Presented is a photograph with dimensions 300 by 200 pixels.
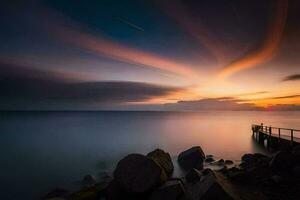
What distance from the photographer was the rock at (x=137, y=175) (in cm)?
1237

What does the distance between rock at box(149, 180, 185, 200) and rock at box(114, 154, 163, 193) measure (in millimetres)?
499

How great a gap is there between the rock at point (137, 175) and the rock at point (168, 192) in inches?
19.7

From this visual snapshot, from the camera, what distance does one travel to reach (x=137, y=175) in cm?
1259

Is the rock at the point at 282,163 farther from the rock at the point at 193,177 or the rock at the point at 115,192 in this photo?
the rock at the point at 115,192

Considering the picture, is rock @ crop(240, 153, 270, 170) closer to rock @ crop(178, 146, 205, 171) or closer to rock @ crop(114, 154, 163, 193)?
rock @ crop(178, 146, 205, 171)

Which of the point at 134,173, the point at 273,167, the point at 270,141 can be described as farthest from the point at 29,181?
the point at 270,141

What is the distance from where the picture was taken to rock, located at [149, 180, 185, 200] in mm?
11836

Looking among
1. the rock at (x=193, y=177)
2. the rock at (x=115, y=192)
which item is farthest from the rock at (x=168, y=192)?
the rock at (x=193, y=177)

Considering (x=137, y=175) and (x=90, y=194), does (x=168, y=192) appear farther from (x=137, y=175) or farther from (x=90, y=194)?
(x=90, y=194)

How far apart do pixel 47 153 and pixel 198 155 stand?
83.6 feet

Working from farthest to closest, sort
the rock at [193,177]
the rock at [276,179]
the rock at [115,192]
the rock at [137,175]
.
Answer: 1. the rock at [193,177]
2. the rock at [115,192]
3. the rock at [276,179]
4. the rock at [137,175]

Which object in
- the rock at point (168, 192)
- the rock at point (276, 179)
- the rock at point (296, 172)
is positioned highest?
the rock at point (296, 172)

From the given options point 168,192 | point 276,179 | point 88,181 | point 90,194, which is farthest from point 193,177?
point 88,181

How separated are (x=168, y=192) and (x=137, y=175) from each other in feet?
5.81
